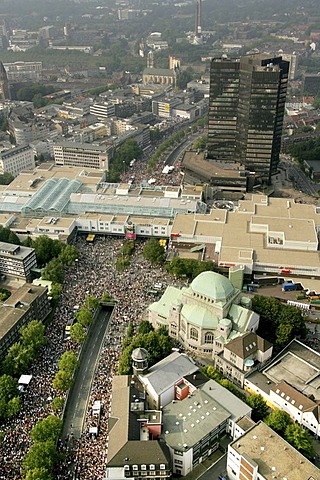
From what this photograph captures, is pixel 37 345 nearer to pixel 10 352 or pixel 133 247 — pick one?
pixel 10 352

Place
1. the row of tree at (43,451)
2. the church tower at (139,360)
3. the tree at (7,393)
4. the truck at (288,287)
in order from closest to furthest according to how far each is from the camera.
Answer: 1. the row of tree at (43,451)
2. the tree at (7,393)
3. the church tower at (139,360)
4. the truck at (288,287)

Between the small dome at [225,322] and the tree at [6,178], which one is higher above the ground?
the small dome at [225,322]

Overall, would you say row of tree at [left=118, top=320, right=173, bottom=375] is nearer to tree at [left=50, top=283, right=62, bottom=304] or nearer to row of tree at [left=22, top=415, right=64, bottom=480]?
row of tree at [left=22, top=415, right=64, bottom=480]

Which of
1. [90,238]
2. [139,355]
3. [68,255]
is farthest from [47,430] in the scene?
[90,238]

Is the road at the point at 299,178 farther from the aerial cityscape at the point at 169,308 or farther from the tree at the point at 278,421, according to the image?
the tree at the point at 278,421

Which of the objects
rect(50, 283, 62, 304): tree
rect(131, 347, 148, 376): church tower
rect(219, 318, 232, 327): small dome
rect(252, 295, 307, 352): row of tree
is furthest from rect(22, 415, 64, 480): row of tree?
rect(252, 295, 307, 352): row of tree

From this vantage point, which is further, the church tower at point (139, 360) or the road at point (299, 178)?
the road at point (299, 178)

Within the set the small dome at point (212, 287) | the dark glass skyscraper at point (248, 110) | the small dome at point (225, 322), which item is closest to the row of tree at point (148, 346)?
the small dome at point (225, 322)
